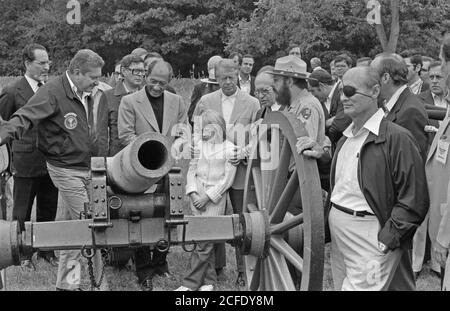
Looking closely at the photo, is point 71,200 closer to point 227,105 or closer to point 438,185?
point 227,105

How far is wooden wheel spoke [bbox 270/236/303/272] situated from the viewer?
442 cm

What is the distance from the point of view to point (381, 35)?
89.8ft

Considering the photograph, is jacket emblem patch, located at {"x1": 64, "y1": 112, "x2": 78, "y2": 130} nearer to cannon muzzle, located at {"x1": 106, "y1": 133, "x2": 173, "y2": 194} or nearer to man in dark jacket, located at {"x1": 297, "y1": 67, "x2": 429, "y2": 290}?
cannon muzzle, located at {"x1": 106, "y1": 133, "x2": 173, "y2": 194}

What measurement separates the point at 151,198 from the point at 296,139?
0.94m

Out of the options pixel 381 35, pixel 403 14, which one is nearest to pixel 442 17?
pixel 403 14

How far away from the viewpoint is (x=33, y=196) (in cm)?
739

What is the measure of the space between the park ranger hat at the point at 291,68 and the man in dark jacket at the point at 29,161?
8.79ft

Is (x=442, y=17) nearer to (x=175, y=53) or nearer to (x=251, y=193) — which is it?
(x=175, y=53)

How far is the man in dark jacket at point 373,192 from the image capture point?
13.3 ft

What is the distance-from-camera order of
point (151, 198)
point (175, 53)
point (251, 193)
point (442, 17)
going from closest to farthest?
point (151, 198)
point (251, 193)
point (442, 17)
point (175, 53)

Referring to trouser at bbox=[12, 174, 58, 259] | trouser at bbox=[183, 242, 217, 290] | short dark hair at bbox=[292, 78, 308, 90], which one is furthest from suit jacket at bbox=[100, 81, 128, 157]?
short dark hair at bbox=[292, 78, 308, 90]

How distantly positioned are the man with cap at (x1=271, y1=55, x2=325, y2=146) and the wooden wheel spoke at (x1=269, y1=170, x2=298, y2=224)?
744mm
